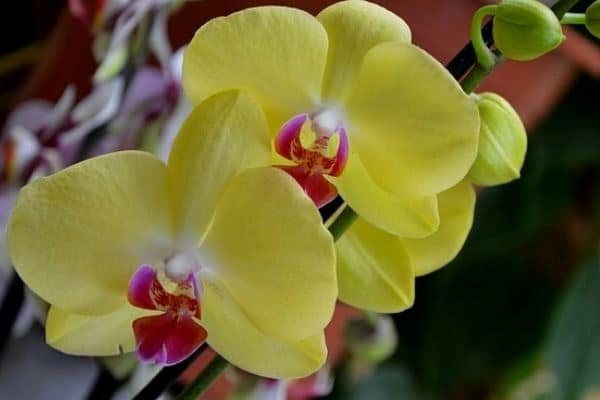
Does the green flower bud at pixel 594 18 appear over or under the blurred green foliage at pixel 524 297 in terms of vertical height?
over

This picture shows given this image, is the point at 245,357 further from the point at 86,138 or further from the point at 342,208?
the point at 86,138

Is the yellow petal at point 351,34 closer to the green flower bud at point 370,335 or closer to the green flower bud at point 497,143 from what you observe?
the green flower bud at point 497,143

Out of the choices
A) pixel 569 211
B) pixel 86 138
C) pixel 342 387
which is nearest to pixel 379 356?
pixel 86 138

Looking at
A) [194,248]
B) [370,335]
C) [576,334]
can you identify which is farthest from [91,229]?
[576,334]

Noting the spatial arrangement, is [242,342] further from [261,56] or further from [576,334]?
[576,334]

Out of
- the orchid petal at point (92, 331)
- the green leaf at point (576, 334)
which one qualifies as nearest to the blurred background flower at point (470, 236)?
the green leaf at point (576, 334)

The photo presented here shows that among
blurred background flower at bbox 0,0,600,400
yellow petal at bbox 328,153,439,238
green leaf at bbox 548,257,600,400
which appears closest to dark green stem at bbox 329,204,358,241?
yellow petal at bbox 328,153,439,238
